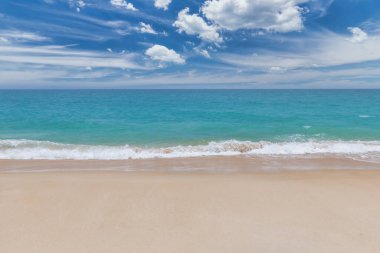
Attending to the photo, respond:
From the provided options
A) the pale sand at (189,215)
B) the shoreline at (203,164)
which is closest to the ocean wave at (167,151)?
the shoreline at (203,164)

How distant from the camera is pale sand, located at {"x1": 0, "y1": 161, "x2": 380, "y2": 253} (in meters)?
3.80

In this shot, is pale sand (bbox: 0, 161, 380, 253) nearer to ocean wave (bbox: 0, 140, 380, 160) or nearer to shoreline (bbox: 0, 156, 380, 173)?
shoreline (bbox: 0, 156, 380, 173)

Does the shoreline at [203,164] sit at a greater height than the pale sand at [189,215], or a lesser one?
lesser

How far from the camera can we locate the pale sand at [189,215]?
150 inches

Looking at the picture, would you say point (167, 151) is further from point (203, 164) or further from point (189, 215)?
point (189, 215)

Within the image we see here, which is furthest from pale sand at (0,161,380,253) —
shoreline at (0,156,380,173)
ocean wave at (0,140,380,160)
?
ocean wave at (0,140,380,160)

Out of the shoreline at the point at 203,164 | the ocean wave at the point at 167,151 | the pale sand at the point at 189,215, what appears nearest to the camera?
the pale sand at the point at 189,215

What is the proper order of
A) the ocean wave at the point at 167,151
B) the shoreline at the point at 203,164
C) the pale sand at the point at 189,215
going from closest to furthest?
1. the pale sand at the point at 189,215
2. the shoreline at the point at 203,164
3. the ocean wave at the point at 167,151

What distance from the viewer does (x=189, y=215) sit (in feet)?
15.4

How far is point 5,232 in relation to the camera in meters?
4.09

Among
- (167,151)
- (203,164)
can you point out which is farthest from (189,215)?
(167,151)

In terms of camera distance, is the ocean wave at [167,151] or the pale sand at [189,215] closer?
the pale sand at [189,215]

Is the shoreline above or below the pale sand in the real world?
below

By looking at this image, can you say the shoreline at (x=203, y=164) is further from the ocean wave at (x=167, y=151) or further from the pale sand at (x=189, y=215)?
the pale sand at (x=189, y=215)
